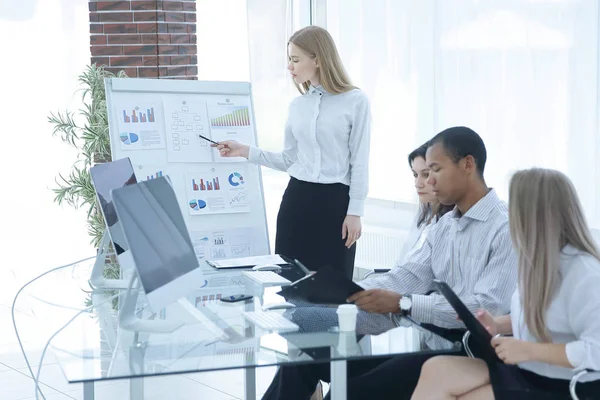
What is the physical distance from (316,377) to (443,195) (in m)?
0.82

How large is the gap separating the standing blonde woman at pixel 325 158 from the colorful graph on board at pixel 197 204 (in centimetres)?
41

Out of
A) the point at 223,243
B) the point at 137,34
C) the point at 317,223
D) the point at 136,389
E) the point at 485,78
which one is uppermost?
the point at 137,34

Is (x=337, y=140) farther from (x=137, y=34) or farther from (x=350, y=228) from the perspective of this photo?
(x=137, y=34)

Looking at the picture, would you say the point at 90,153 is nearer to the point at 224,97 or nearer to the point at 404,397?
the point at 224,97

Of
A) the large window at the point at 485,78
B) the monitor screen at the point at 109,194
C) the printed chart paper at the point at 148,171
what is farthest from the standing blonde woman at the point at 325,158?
the large window at the point at 485,78

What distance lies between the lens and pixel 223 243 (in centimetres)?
430

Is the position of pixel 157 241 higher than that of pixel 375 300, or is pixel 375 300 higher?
pixel 157 241

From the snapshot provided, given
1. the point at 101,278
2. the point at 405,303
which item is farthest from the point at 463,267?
the point at 101,278

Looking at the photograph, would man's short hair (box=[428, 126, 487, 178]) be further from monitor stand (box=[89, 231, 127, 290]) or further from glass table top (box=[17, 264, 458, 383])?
monitor stand (box=[89, 231, 127, 290])

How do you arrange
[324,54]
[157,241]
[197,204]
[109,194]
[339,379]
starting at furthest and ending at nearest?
[197,204]
[324,54]
[109,194]
[157,241]
[339,379]

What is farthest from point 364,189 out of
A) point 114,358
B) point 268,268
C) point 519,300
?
point 114,358

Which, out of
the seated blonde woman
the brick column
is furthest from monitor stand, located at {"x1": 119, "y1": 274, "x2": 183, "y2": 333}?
the brick column

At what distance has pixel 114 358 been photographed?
2439mm

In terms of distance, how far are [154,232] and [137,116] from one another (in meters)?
1.59
